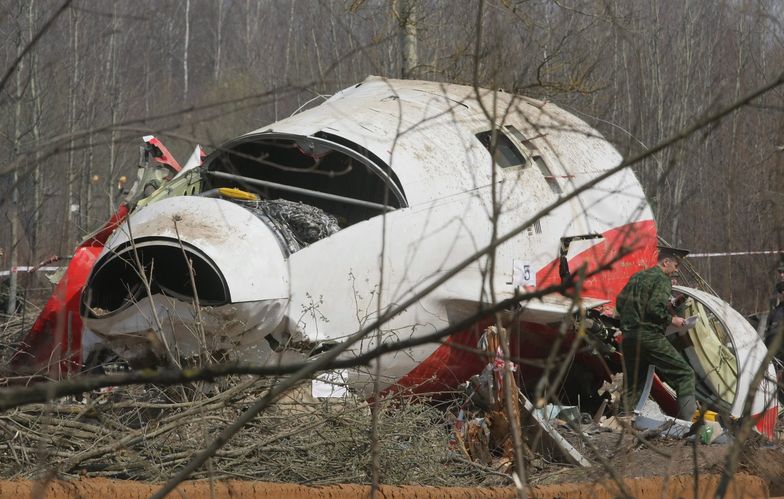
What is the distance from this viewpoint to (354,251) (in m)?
7.57

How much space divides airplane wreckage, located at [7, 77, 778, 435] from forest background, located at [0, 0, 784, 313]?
0.56 m

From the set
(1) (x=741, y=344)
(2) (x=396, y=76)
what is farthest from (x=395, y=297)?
(2) (x=396, y=76)

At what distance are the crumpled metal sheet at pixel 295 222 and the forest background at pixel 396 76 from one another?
1.10 m

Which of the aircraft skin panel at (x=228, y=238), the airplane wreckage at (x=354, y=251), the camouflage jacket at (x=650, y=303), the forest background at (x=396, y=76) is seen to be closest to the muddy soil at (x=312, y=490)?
the airplane wreckage at (x=354, y=251)

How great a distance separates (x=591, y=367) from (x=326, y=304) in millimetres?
3472

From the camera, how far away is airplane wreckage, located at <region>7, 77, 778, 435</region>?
284 inches

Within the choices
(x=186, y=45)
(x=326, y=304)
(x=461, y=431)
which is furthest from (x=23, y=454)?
(x=186, y=45)

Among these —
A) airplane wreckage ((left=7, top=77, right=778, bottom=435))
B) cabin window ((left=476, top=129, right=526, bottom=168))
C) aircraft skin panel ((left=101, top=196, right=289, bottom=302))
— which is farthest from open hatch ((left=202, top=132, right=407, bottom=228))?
cabin window ((left=476, top=129, right=526, bottom=168))

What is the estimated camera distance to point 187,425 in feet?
20.8

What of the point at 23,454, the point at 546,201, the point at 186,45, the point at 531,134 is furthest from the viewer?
the point at 186,45

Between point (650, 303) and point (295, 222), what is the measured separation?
321 cm

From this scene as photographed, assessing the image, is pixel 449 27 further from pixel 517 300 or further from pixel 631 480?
pixel 517 300

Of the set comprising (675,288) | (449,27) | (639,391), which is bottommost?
(639,391)

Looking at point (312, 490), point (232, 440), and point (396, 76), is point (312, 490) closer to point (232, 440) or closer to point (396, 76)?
point (232, 440)
